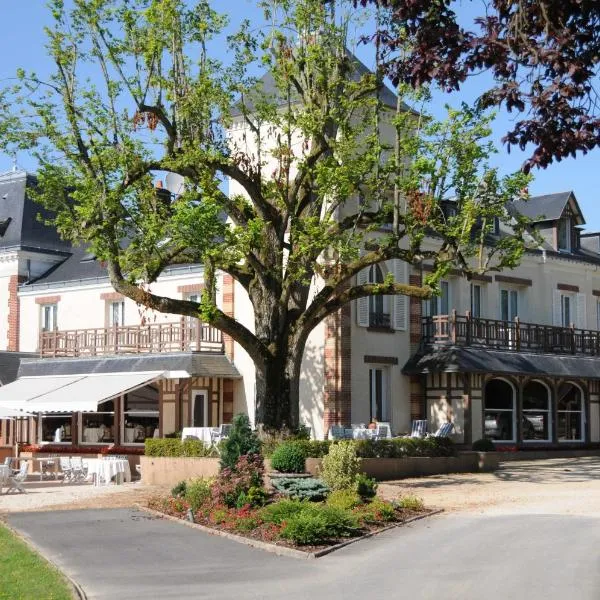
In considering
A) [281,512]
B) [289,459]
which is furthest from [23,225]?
[281,512]

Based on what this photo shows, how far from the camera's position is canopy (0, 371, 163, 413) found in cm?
2869

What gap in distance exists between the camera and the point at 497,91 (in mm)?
8539

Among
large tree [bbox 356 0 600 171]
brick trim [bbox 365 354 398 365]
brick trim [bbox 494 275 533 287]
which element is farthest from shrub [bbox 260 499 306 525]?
brick trim [bbox 494 275 533 287]

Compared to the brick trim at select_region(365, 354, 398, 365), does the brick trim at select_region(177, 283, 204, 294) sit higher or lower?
higher

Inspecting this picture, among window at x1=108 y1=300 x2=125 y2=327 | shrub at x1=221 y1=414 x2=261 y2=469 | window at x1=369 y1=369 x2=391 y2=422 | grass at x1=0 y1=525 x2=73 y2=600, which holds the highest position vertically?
window at x1=108 y1=300 x2=125 y2=327

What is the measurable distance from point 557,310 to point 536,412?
4.49m

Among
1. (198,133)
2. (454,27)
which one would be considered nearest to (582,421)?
(198,133)

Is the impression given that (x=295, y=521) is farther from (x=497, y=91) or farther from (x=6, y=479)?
(x=6, y=479)

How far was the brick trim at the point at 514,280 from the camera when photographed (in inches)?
1415

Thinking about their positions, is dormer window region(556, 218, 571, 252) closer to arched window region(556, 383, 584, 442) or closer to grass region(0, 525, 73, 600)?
arched window region(556, 383, 584, 442)

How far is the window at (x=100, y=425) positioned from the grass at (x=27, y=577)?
1842cm

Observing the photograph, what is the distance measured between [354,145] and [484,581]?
42.9 feet

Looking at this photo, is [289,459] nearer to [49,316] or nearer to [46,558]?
[46,558]

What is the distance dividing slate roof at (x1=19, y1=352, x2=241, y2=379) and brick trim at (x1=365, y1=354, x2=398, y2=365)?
3869mm
